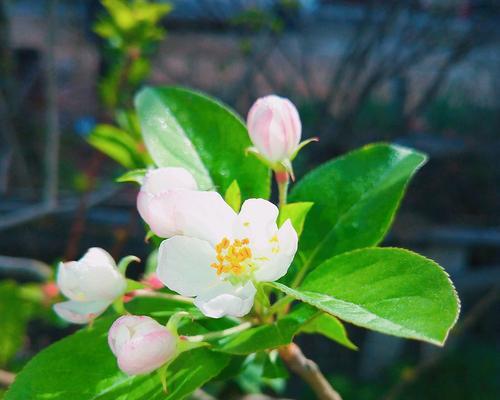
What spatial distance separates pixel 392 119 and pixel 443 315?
3.69 metres

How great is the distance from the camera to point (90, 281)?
25.5 inches

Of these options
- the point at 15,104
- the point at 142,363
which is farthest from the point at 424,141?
the point at 142,363

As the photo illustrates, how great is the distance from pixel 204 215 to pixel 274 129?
121mm

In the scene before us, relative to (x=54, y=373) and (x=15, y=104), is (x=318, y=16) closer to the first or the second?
(x=15, y=104)

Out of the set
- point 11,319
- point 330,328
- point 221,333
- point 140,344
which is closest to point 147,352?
point 140,344

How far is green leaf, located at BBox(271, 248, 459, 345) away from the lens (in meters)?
0.49

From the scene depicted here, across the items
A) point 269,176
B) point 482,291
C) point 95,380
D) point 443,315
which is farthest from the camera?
point 482,291

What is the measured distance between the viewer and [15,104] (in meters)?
3.09

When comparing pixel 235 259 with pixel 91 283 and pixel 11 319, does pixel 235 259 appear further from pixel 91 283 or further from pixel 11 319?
pixel 11 319

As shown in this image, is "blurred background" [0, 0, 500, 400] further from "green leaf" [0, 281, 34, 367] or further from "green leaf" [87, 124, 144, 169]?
"green leaf" [87, 124, 144, 169]

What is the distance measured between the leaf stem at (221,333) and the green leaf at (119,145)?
497 millimetres

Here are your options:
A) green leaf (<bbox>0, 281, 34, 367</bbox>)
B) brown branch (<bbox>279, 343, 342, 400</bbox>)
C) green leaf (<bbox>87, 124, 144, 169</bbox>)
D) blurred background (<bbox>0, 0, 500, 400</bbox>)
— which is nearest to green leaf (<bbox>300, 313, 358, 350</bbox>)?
brown branch (<bbox>279, 343, 342, 400</bbox>)

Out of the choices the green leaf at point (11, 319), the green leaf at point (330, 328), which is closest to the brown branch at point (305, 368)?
the green leaf at point (330, 328)

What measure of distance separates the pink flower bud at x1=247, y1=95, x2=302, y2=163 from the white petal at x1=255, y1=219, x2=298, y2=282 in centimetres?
12
